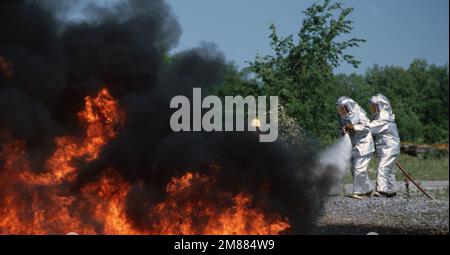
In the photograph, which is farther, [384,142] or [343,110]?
[384,142]

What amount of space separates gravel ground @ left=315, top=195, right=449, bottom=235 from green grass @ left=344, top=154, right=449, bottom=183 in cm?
460

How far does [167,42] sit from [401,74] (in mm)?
→ 33031

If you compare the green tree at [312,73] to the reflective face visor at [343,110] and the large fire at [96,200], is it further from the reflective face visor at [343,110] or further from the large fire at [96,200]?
the large fire at [96,200]

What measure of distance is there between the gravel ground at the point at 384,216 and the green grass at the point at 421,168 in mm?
4597

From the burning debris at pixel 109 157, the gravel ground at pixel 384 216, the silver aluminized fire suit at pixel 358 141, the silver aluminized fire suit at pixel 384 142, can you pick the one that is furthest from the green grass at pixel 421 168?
the burning debris at pixel 109 157

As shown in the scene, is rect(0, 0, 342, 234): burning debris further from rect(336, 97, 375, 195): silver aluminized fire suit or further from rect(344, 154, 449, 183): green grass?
rect(344, 154, 449, 183): green grass

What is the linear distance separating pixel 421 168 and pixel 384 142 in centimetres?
739

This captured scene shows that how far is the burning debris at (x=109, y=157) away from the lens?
952 cm

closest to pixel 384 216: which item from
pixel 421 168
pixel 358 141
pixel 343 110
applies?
pixel 358 141

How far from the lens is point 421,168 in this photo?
22984 millimetres

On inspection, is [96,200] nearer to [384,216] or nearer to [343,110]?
[384,216]

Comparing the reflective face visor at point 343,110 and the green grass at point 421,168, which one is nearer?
the reflective face visor at point 343,110
